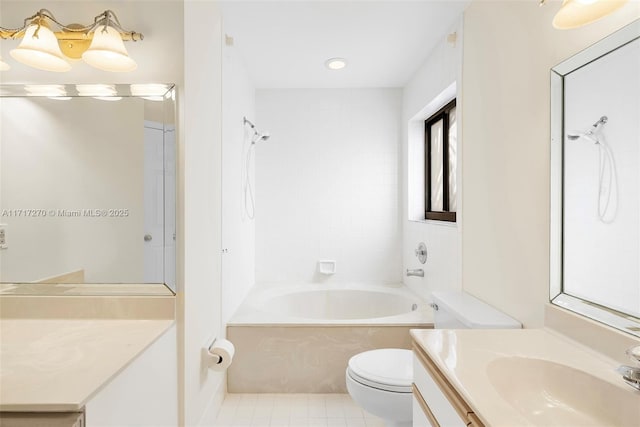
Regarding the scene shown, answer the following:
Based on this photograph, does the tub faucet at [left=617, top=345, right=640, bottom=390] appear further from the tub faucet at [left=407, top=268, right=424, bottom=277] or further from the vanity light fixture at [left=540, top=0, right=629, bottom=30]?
the tub faucet at [left=407, top=268, right=424, bottom=277]

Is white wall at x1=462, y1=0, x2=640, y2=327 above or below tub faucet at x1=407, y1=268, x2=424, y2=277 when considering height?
above

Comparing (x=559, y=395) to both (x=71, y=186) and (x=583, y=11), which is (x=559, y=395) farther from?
(x=71, y=186)

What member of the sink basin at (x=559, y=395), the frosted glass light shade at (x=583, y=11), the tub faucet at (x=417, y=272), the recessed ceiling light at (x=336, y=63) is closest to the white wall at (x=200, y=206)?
the recessed ceiling light at (x=336, y=63)

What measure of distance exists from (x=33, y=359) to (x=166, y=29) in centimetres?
126

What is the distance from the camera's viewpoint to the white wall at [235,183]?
2.23 meters

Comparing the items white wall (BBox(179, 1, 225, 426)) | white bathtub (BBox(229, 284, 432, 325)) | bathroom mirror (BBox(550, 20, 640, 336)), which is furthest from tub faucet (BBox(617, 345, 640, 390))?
white bathtub (BBox(229, 284, 432, 325))

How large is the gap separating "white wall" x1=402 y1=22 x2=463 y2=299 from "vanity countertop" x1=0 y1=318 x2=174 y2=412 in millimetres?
A: 1691

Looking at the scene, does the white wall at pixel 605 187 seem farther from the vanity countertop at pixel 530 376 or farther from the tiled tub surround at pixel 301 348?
the tiled tub surround at pixel 301 348

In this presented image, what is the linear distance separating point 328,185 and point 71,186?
2215 millimetres

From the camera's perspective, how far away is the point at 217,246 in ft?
6.68

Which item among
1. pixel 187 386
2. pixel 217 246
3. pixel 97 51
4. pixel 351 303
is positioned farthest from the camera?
pixel 351 303

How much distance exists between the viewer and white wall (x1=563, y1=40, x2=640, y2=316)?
93 centimetres

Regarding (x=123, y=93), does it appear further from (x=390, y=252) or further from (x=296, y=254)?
(x=390, y=252)

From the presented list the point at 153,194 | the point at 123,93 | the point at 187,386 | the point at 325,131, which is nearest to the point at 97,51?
the point at 123,93
